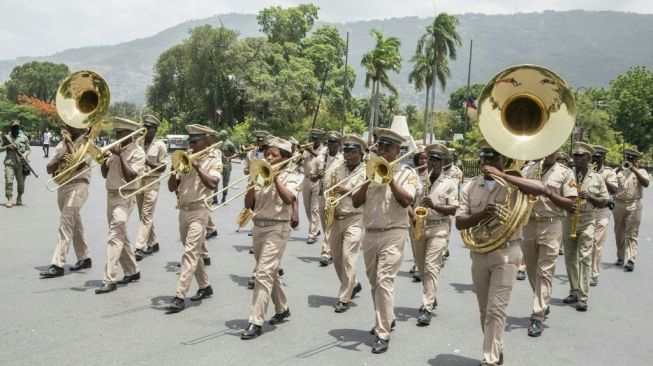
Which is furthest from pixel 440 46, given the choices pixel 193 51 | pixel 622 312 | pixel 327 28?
pixel 622 312

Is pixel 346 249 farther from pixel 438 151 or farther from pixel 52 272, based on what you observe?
pixel 52 272

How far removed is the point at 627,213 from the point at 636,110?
60.8 meters

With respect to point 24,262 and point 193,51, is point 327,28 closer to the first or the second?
point 193,51

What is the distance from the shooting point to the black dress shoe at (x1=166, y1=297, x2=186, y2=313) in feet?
20.9

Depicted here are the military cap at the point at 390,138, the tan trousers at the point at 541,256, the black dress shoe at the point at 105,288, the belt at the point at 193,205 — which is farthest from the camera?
the black dress shoe at the point at 105,288

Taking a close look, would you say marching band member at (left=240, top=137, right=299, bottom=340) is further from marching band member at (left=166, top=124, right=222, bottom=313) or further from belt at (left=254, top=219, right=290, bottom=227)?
marching band member at (left=166, top=124, right=222, bottom=313)

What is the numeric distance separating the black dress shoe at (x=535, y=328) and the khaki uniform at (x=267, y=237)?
8.89 feet

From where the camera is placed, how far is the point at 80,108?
8.04 meters

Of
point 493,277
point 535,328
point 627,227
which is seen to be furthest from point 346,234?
point 627,227

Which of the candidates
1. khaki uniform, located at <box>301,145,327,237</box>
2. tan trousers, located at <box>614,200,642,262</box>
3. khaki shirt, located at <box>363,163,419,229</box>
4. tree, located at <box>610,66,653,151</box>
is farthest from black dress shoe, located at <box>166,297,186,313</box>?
tree, located at <box>610,66,653,151</box>

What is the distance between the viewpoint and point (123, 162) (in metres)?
7.45

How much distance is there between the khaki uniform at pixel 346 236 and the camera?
6980 mm

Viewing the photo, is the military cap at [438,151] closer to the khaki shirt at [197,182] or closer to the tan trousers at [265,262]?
the tan trousers at [265,262]

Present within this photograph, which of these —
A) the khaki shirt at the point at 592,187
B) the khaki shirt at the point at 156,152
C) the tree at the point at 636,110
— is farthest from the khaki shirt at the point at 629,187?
the tree at the point at 636,110
